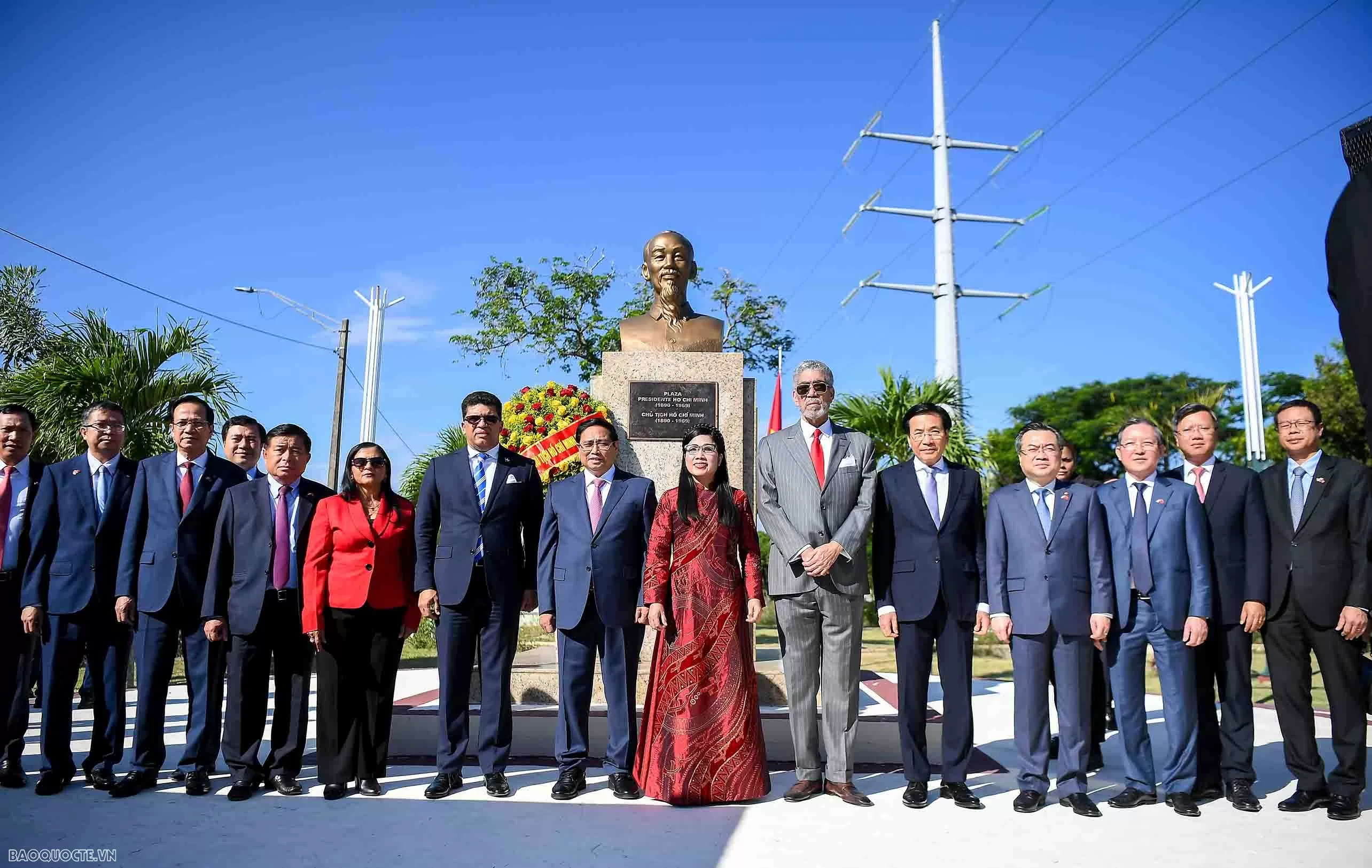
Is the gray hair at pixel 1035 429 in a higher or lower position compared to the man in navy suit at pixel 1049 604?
higher

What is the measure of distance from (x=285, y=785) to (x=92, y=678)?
47.0 inches

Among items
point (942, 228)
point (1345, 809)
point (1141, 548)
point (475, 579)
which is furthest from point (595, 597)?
point (942, 228)

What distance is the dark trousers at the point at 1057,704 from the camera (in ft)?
14.0

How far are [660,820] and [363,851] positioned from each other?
1235 millimetres

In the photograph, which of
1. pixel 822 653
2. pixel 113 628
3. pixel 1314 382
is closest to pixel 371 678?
pixel 113 628

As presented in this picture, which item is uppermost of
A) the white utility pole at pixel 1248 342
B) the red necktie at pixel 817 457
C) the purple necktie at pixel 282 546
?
the white utility pole at pixel 1248 342

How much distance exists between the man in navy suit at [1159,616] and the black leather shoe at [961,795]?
68cm

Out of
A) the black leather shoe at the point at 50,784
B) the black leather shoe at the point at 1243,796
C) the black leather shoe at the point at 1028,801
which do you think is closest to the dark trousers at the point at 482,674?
the black leather shoe at the point at 50,784

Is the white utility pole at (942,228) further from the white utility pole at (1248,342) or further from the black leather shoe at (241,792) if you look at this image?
the black leather shoe at (241,792)

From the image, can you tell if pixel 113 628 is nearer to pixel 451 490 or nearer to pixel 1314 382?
pixel 451 490

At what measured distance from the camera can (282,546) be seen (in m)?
4.69

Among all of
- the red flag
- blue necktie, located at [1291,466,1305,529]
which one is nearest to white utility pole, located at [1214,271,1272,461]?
the red flag

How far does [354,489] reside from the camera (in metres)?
4.68

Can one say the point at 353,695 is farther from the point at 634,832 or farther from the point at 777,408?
the point at 777,408
